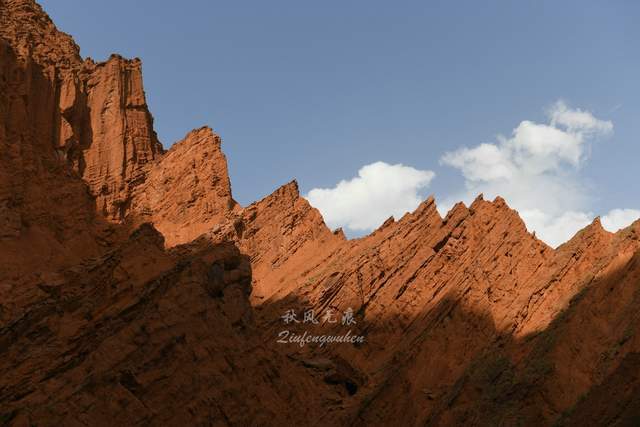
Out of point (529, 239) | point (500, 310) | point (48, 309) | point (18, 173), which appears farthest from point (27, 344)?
point (529, 239)

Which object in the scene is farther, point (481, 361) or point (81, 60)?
point (81, 60)

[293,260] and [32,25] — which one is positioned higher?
[32,25]

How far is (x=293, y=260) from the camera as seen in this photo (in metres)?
58.8

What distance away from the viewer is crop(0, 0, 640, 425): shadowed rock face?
128ft

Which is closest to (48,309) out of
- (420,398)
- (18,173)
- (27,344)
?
(27,344)

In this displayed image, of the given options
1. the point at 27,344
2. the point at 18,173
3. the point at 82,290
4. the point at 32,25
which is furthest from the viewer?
the point at 32,25

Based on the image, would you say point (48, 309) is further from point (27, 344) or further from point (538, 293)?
point (538, 293)

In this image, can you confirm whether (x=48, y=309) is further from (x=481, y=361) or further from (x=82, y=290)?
(x=481, y=361)

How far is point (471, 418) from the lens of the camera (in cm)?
4475

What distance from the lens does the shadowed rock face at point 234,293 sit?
39.2 metres

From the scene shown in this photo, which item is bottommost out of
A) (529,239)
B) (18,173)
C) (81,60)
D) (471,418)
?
(471,418)

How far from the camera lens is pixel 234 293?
148 feet

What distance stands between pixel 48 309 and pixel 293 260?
20.6 m

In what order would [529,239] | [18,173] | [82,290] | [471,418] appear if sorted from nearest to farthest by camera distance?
1. [82,290]
2. [471,418]
3. [18,173]
4. [529,239]
